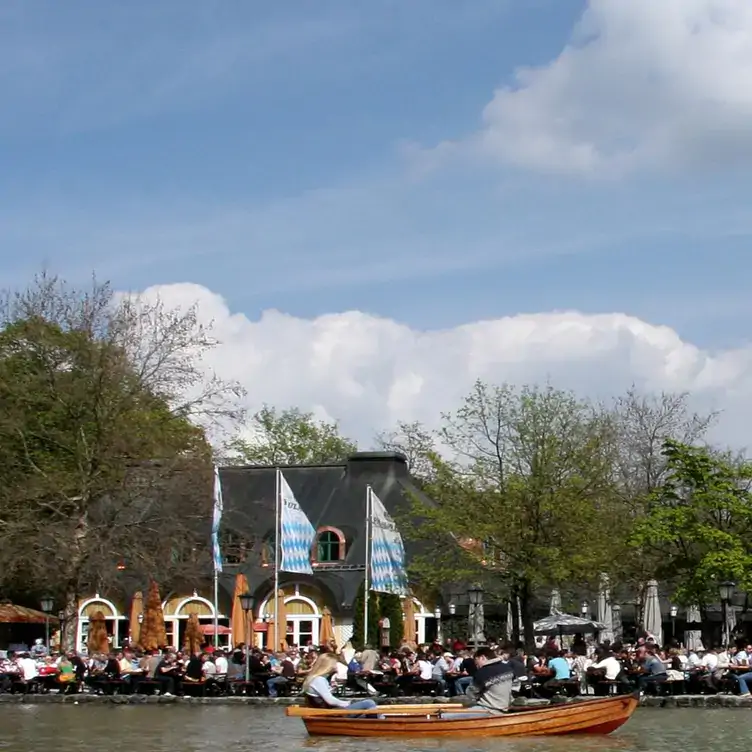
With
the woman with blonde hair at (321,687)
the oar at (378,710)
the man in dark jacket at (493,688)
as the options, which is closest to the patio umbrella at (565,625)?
the woman with blonde hair at (321,687)

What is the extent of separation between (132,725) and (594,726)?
839 centimetres

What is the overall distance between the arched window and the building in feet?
0.13

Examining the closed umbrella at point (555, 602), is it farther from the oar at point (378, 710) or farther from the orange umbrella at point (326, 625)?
the oar at point (378, 710)


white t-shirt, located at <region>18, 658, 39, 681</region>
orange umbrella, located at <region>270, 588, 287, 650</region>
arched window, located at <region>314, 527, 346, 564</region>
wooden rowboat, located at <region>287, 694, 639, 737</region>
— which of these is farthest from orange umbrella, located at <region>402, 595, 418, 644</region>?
wooden rowboat, located at <region>287, 694, 639, 737</region>

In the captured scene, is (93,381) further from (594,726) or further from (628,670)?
(594,726)

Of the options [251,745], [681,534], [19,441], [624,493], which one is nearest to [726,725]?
[251,745]

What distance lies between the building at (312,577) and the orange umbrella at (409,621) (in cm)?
34

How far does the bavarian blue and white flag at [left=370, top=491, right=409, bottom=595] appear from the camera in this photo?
43.8m

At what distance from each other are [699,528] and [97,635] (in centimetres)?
2068

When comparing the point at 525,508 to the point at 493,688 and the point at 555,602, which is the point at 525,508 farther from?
the point at 493,688

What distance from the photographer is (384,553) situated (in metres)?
45.1

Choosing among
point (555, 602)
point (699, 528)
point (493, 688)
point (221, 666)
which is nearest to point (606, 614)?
point (555, 602)

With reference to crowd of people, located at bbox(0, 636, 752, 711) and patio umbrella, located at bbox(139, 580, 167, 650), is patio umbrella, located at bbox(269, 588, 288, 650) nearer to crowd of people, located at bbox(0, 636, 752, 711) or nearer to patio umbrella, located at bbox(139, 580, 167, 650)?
patio umbrella, located at bbox(139, 580, 167, 650)

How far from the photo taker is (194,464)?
46.8 m
